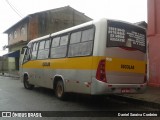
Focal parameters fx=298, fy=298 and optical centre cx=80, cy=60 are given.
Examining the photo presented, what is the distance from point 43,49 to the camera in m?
14.3

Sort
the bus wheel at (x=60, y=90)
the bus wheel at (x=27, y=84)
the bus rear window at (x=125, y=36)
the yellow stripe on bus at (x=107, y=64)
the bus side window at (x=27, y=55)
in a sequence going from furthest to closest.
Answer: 1. the bus wheel at (x=27, y=84)
2. the bus side window at (x=27, y=55)
3. the bus wheel at (x=60, y=90)
4. the bus rear window at (x=125, y=36)
5. the yellow stripe on bus at (x=107, y=64)

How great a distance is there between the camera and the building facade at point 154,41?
49.6ft

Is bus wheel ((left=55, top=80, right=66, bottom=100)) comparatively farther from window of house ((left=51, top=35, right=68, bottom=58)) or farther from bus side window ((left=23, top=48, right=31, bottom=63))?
bus side window ((left=23, top=48, right=31, bottom=63))

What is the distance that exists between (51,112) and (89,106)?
72.1 inches

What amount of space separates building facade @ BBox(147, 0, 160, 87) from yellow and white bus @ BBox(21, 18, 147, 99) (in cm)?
440

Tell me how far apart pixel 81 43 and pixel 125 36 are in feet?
5.24

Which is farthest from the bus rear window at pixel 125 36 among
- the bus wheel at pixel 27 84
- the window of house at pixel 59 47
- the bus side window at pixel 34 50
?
the bus wheel at pixel 27 84

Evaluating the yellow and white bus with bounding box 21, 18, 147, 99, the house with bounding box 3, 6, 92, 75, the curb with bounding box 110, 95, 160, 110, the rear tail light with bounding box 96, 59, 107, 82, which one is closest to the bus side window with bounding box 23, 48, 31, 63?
the yellow and white bus with bounding box 21, 18, 147, 99

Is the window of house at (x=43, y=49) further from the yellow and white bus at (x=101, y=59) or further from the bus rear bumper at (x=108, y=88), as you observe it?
the bus rear bumper at (x=108, y=88)

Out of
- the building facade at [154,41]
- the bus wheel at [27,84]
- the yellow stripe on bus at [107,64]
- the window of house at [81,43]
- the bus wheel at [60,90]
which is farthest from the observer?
the bus wheel at [27,84]

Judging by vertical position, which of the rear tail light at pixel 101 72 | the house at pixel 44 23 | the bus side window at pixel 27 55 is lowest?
the rear tail light at pixel 101 72

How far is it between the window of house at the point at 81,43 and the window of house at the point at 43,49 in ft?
8.31

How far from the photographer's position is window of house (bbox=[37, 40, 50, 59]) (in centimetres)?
1380

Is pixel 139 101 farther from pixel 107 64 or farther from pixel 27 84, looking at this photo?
pixel 27 84
